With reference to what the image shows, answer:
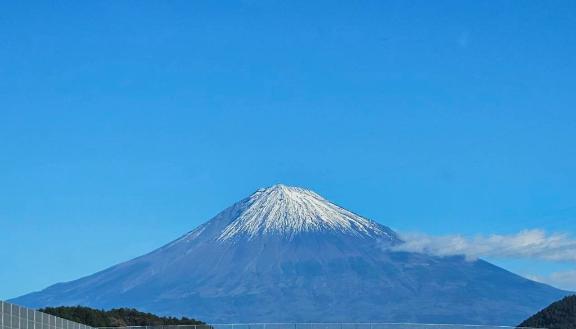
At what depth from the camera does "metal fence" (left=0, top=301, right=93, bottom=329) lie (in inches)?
2067

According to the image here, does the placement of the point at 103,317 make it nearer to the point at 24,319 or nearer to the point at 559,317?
the point at 559,317

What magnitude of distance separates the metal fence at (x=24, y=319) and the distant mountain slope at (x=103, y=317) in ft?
144

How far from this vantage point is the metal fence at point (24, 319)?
52509mm

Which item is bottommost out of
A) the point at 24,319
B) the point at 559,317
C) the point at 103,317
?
the point at 24,319

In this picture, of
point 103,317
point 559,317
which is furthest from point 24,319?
point 559,317

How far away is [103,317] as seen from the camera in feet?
374

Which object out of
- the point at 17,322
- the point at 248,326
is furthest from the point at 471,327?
the point at 17,322

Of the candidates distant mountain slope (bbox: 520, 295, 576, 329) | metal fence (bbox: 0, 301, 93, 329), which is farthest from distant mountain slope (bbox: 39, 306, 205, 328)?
metal fence (bbox: 0, 301, 93, 329)

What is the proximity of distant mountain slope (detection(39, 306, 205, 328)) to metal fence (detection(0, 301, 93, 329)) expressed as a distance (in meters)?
43.8

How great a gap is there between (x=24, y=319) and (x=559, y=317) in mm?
101432

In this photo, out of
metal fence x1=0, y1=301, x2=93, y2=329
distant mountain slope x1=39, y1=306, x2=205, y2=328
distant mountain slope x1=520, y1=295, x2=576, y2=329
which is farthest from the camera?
distant mountain slope x1=520, y1=295, x2=576, y2=329

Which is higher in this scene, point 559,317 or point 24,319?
point 559,317

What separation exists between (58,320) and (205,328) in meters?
28.0

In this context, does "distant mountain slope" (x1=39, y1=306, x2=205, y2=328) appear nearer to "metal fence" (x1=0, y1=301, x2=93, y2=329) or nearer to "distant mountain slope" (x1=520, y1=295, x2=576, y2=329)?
"distant mountain slope" (x1=520, y1=295, x2=576, y2=329)
